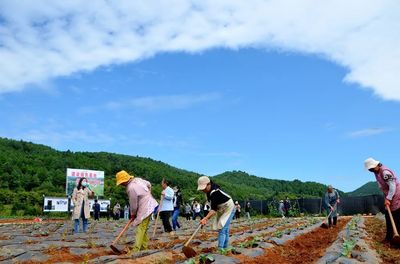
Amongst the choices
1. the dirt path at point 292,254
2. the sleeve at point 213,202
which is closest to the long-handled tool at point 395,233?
the dirt path at point 292,254

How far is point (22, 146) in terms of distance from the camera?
7744 centimetres

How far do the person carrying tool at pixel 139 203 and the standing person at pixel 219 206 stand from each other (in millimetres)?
1173

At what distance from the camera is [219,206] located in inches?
309

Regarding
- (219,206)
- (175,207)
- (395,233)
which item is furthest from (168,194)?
(395,233)

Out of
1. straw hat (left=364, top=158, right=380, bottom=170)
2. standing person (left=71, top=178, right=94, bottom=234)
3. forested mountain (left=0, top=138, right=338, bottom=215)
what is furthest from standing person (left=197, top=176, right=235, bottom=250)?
forested mountain (left=0, top=138, right=338, bottom=215)

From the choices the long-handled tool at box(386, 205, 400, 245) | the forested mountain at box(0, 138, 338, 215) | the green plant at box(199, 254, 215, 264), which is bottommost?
the green plant at box(199, 254, 215, 264)

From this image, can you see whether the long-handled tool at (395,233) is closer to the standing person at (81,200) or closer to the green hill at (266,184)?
the standing person at (81,200)

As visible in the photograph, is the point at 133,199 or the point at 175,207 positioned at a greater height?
the point at 175,207

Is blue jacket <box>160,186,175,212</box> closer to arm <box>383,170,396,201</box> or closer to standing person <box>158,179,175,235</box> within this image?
standing person <box>158,179,175,235</box>

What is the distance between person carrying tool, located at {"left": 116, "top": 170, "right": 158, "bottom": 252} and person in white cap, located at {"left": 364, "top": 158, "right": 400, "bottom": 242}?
4.32m

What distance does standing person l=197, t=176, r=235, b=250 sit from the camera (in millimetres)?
7656

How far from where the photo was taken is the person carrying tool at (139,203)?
813 cm

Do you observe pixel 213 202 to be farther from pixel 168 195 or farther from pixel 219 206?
pixel 168 195

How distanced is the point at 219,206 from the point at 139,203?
4.91 ft
